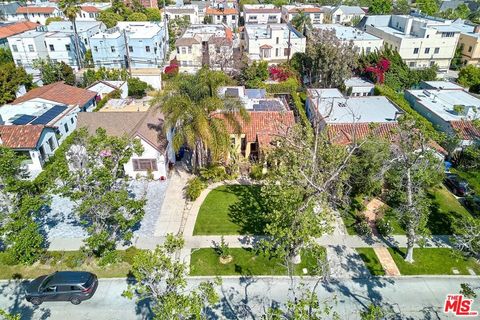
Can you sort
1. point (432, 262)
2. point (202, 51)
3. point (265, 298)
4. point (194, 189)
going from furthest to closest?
1. point (202, 51)
2. point (194, 189)
3. point (432, 262)
4. point (265, 298)

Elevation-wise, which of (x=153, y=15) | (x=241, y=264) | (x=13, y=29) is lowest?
(x=241, y=264)

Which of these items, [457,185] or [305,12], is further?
[305,12]

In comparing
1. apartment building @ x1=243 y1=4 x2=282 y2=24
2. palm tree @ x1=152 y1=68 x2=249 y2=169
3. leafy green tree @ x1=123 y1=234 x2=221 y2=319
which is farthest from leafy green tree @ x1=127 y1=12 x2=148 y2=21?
leafy green tree @ x1=123 y1=234 x2=221 y2=319

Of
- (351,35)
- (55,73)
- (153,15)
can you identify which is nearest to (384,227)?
(351,35)

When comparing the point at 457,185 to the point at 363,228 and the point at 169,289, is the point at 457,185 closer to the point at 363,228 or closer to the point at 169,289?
the point at 363,228

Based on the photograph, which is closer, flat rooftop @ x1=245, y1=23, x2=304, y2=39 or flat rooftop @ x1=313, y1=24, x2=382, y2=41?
flat rooftop @ x1=313, y1=24, x2=382, y2=41

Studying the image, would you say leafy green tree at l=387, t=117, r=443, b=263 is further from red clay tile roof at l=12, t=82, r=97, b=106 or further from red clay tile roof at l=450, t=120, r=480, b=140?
red clay tile roof at l=12, t=82, r=97, b=106

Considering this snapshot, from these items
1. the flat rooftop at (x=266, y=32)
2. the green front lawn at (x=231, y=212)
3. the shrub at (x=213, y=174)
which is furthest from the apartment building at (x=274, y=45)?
the green front lawn at (x=231, y=212)

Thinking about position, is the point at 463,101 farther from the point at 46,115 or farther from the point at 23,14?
the point at 23,14

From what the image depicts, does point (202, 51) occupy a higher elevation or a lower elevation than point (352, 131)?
higher
